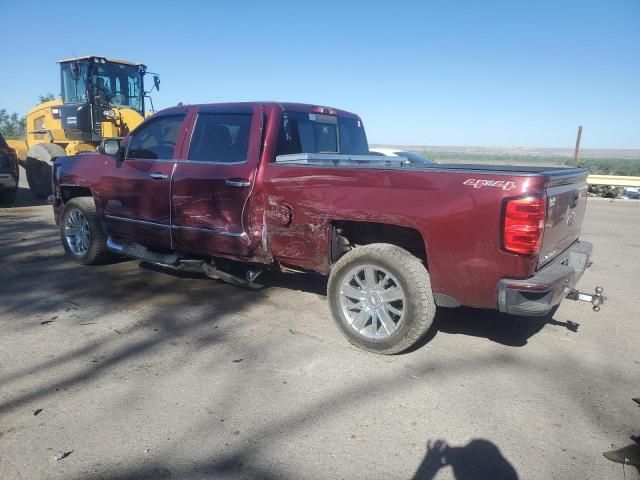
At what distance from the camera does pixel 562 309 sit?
521 cm

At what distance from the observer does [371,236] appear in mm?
4289

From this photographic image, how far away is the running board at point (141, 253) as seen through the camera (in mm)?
5180

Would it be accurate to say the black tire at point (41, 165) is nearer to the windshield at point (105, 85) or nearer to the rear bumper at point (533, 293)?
the windshield at point (105, 85)

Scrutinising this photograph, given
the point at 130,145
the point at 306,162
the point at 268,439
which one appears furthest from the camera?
the point at 130,145

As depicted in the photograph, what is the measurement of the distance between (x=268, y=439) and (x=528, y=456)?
1407 millimetres

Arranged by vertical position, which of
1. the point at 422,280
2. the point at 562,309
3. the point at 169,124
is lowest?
the point at 562,309

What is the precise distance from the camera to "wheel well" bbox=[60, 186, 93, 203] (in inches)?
251

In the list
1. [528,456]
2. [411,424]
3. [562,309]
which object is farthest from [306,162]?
[562,309]

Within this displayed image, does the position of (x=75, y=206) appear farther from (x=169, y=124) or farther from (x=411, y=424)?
(x=411, y=424)

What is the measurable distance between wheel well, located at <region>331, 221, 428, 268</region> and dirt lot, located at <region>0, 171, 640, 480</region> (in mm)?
756

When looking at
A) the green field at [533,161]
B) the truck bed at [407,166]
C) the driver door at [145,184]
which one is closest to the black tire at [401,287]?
the truck bed at [407,166]

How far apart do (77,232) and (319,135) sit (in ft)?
11.2

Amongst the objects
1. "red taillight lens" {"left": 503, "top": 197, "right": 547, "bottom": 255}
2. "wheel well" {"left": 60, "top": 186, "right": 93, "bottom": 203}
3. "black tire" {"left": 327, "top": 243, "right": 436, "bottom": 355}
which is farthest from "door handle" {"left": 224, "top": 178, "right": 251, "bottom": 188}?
"wheel well" {"left": 60, "top": 186, "right": 93, "bottom": 203}

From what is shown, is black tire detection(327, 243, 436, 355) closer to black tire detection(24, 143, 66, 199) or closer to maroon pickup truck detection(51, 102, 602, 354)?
maroon pickup truck detection(51, 102, 602, 354)
